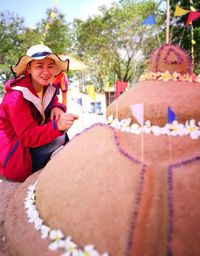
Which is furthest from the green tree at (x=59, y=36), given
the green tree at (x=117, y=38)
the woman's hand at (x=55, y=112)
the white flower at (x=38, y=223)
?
the white flower at (x=38, y=223)

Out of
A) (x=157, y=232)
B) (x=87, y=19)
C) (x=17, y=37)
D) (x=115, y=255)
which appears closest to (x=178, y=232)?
(x=157, y=232)

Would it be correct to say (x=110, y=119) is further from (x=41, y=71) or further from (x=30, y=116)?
(x=41, y=71)

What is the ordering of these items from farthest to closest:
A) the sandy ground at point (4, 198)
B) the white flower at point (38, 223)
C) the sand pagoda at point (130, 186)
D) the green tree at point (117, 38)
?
1. the green tree at point (117, 38)
2. the sandy ground at point (4, 198)
3. the white flower at point (38, 223)
4. the sand pagoda at point (130, 186)

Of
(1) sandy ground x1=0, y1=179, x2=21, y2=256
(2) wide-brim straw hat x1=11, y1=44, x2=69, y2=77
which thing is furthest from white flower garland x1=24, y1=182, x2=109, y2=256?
(2) wide-brim straw hat x1=11, y1=44, x2=69, y2=77

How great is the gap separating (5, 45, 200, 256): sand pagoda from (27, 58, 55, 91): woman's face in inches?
31.2

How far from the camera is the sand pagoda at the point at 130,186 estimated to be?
161cm

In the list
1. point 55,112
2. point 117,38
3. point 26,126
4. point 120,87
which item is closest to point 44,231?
point 26,126

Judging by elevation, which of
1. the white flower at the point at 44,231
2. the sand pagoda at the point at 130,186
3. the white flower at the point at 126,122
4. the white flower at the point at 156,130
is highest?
the white flower at the point at 126,122

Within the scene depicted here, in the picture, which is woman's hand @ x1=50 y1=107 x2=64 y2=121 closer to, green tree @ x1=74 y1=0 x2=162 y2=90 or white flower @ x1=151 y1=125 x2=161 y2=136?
white flower @ x1=151 y1=125 x2=161 y2=136

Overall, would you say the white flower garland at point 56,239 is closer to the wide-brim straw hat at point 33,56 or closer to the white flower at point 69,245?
the white flower at point 69,245

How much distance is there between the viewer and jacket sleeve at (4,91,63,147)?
2578 mm

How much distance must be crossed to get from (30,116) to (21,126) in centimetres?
10

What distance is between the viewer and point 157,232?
5.27 ft

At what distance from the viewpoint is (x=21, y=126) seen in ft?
8.50
